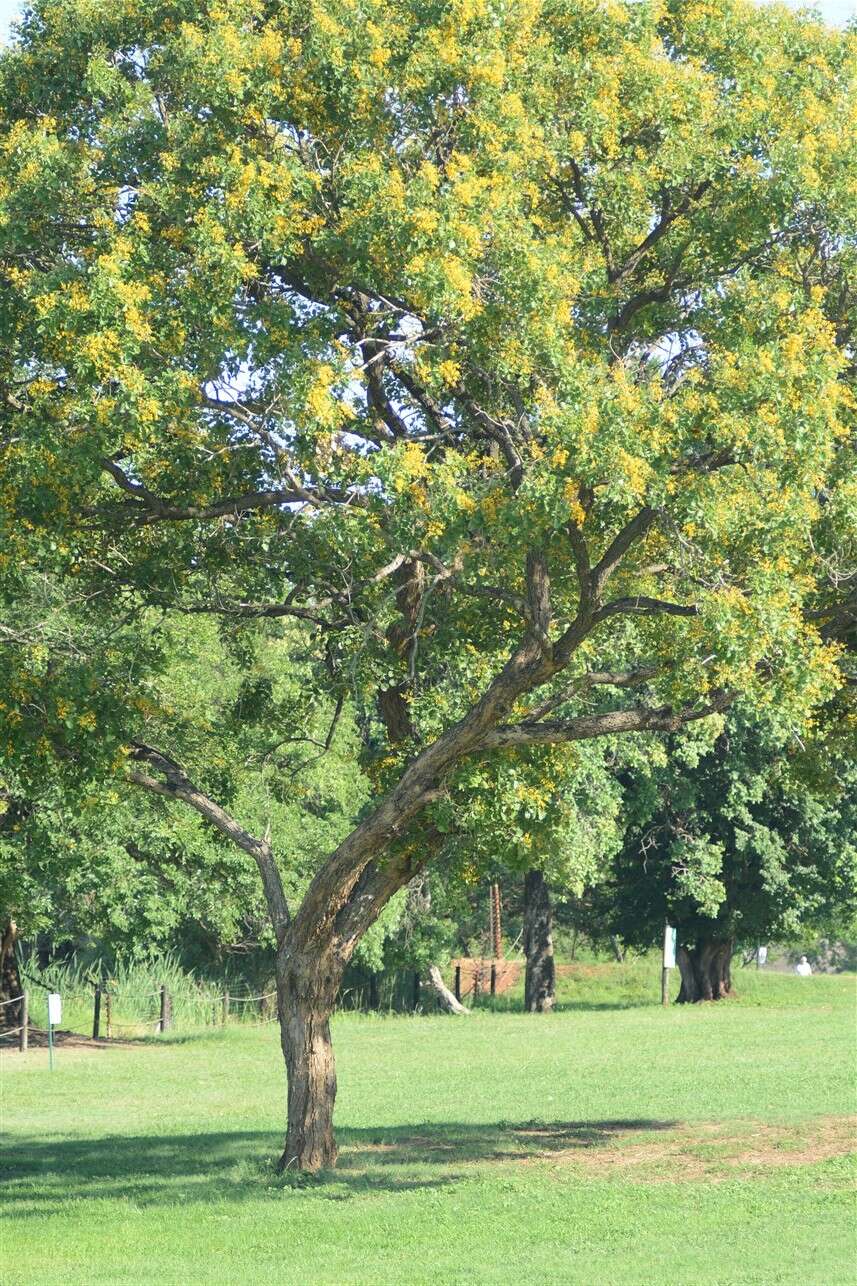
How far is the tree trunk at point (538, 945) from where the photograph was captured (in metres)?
42.3

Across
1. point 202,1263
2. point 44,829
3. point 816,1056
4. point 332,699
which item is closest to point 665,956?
point 816,1056

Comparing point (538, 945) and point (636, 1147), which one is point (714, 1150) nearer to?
point (636, 1147)

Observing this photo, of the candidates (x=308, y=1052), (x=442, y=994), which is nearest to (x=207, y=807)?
(x=308, y=1052)

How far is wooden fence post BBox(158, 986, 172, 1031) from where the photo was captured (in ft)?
124

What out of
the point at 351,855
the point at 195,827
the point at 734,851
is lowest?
the point at 351,855

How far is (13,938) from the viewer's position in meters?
34.8

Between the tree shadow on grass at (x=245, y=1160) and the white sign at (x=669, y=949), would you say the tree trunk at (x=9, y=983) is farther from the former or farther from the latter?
the white sign at (x=669, y=949)

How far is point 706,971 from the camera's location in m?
43.6

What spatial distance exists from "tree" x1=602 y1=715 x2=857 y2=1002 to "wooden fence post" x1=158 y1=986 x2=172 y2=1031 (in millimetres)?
11288

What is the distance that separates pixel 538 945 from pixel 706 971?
440 centimetres

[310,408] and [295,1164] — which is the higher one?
[310,408]

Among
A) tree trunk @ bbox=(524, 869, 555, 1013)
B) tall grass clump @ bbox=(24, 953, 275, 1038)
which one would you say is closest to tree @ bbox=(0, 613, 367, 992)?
tall grass clump @ bbox=(24, 953, 275, 1038)

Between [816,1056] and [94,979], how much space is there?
1870 centimetres

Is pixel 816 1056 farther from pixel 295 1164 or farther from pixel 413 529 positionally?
pixel 413 529
